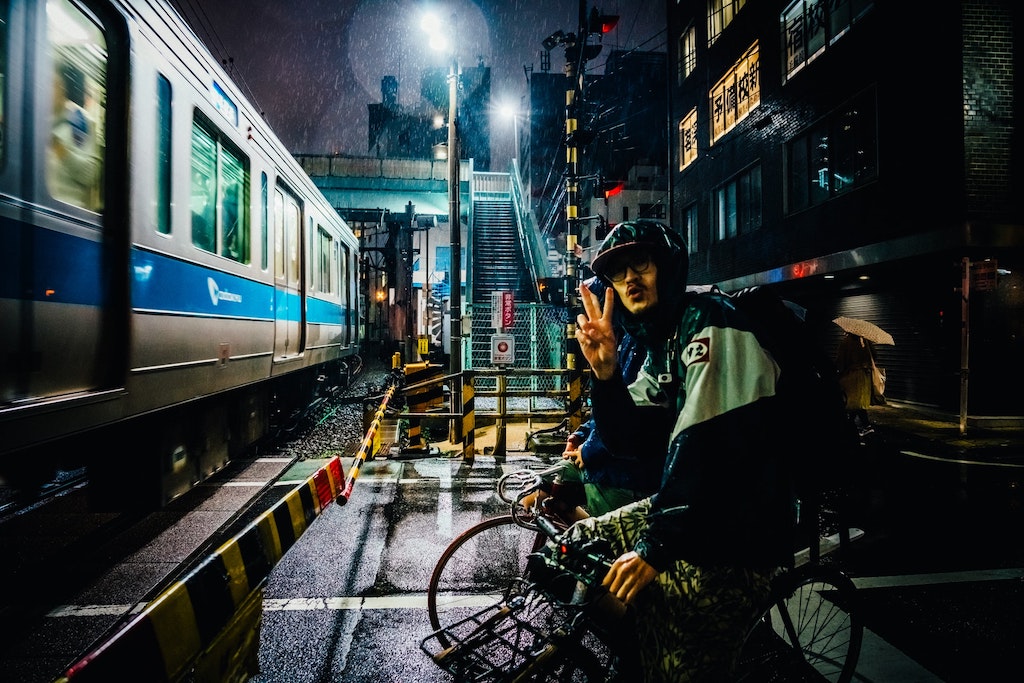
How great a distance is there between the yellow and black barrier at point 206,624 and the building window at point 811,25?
51.6 feet

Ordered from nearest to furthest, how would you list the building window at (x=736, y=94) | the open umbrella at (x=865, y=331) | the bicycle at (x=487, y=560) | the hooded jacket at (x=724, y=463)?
the hooded jacket at (x=724, y=463)
the bicycle at (x=487, y=560)
the open umbrella at (x=865, y=331)
the building window at (x=736, y=94)

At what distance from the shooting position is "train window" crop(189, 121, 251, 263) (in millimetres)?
4613

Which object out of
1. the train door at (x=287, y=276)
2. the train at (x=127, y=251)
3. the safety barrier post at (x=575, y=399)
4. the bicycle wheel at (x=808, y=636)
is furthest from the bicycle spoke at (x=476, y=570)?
the train door at (x=287, y=276)

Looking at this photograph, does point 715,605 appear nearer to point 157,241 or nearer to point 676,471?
point 676,471

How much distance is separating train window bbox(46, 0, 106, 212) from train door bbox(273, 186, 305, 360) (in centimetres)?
327

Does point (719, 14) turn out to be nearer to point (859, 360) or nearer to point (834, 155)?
point (834, 155)

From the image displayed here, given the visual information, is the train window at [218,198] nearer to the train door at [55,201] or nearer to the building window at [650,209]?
the train door at [55,201]

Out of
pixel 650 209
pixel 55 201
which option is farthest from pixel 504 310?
pixel 650 209

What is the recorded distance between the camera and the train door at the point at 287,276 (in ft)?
22.1

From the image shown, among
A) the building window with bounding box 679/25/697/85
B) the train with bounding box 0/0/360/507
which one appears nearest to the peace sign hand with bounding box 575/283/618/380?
the train with bounding box 0/0/360/507

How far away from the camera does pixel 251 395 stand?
640 centimetres

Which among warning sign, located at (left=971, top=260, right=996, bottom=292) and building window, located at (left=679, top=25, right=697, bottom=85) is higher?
building window, located at (left=679, top=25, right=697, bottom=85)

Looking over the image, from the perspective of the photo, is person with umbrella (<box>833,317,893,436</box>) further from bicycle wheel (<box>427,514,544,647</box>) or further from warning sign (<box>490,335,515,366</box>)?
bicycle wheel (<box>427,514,544,647</box>)

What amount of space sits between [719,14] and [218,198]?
1990 cm
